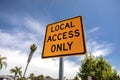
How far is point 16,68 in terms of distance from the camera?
8350cm

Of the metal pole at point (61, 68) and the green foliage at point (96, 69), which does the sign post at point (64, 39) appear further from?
the green foliage at point (96, 69)

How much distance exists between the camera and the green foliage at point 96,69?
30.0 meters

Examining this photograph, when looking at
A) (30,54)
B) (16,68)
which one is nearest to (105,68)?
(30,54)

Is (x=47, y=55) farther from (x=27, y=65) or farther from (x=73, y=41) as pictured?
(x=27, y=65)

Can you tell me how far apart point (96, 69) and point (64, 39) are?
29656 mm

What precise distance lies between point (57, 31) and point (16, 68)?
84181 mm

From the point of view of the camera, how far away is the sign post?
324cm

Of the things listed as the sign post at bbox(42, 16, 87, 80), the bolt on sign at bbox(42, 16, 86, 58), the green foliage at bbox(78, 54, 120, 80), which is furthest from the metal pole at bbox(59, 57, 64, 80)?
the green foliage at bbox(78, 54, 120, 80)

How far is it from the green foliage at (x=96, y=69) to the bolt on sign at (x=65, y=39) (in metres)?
27.2

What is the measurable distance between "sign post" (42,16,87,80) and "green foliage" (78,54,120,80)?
89.3ft

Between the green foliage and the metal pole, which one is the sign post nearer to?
the metal pole

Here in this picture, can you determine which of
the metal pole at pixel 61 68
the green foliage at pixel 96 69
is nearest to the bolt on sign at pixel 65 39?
the metal pole at pixel 61 68

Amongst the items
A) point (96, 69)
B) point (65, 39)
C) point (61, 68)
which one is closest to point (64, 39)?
point (65, 39)

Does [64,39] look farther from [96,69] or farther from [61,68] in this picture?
[96,69]
